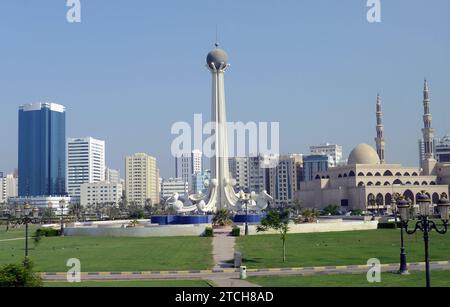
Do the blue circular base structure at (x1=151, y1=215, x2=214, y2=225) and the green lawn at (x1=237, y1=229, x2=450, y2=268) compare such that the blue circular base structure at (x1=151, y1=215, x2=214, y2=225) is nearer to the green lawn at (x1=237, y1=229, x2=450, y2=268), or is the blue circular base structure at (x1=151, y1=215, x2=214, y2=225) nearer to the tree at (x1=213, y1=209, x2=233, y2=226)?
the tree at (x1=213, y1=209, x2=233, y2=226)

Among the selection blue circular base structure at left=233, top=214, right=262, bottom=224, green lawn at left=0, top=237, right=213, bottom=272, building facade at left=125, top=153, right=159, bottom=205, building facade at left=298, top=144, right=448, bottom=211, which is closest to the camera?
→ green lawn at left=0, top=237, right=213, bottom=272

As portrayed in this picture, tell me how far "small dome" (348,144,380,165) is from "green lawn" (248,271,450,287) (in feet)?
274

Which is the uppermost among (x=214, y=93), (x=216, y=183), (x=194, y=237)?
(x=214, y=93)

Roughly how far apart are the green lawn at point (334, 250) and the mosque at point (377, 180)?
55189mm

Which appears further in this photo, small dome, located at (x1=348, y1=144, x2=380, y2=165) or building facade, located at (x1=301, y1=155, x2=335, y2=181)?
building facade, located at (x1=301, y1=155, x2=335, y2=181)

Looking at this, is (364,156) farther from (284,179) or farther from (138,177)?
(138,177)

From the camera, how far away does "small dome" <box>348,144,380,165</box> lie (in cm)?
10562

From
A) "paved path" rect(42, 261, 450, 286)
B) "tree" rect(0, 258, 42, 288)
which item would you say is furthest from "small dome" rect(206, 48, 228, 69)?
"tree" rect(0, 258, 42, 288)

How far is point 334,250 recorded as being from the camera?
3503 cm

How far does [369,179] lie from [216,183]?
36781mm

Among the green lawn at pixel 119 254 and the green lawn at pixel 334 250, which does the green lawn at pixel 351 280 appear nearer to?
the green lawn at pixel 334 250

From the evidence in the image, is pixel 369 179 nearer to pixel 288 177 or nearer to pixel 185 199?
pixel 185 199

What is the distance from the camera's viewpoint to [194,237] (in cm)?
4953
